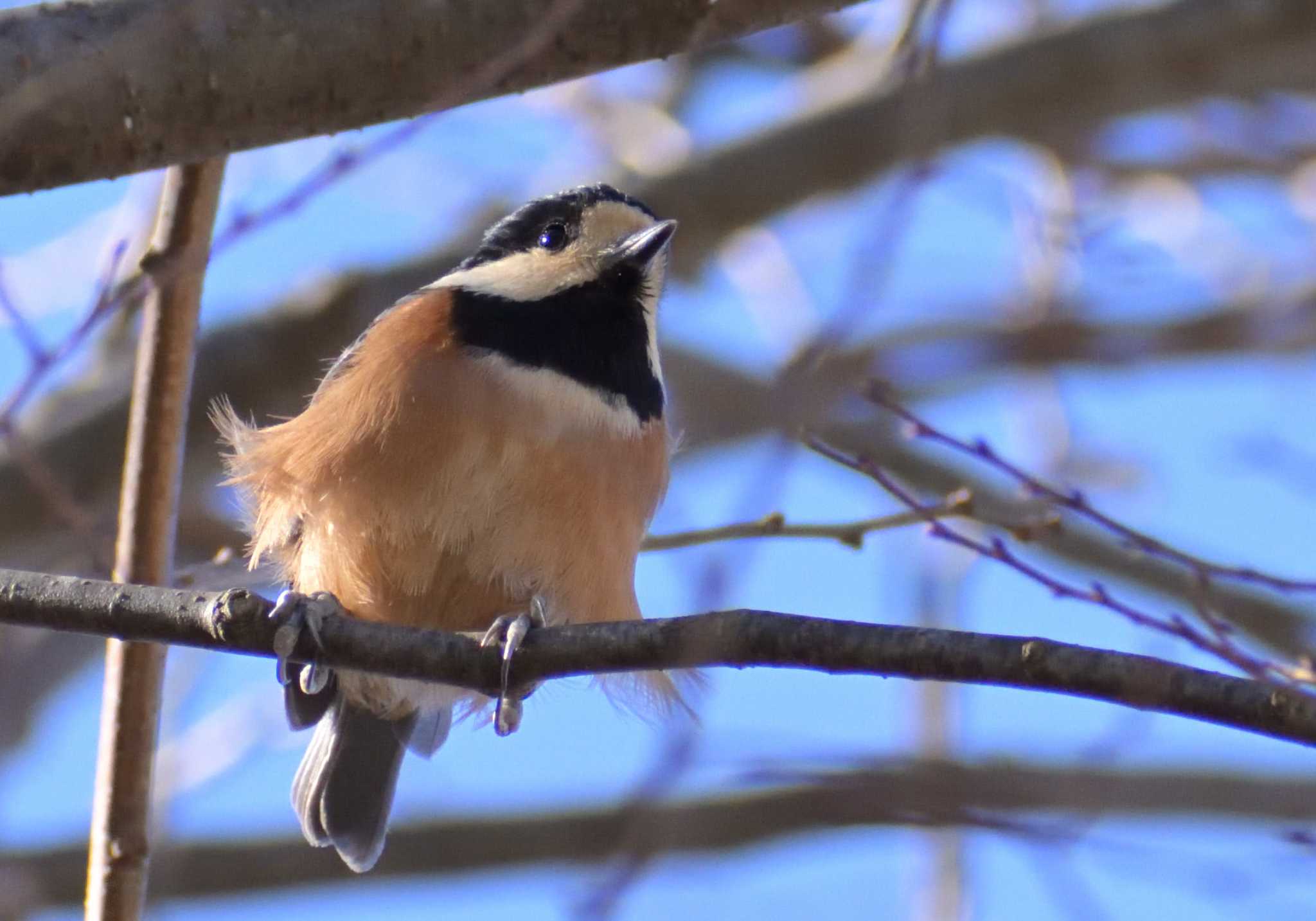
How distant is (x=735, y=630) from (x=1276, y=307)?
4527 mm

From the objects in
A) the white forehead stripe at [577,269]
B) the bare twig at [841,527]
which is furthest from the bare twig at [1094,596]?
the white forehead stripe at [577,269]

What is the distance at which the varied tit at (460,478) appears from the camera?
4.45 meters

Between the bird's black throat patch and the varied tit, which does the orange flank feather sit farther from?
the bird's black throat patch

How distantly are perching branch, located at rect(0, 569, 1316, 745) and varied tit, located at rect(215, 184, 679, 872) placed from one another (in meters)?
0.82

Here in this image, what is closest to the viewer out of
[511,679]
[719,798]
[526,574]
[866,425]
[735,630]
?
[735,630]

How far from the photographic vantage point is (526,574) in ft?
14.7

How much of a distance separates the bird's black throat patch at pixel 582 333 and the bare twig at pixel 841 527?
0.92 meters

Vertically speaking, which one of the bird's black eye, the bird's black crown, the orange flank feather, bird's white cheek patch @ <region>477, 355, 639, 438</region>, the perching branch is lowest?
the perching branch

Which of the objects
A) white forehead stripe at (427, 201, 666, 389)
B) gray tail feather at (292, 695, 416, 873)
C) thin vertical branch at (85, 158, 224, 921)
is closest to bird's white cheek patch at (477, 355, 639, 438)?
white forehead stripe at (427, 201, 666, 389)

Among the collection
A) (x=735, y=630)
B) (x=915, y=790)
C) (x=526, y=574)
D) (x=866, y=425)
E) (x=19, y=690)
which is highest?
(x=19, y=690)

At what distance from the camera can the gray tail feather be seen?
4.97 meters

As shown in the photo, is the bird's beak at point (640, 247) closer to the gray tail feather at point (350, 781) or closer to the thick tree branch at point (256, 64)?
the thick tree branch at point (256, 64)

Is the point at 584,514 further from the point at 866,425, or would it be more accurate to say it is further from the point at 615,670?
the point at 615,670

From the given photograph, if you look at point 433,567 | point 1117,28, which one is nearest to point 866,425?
point 433,567
